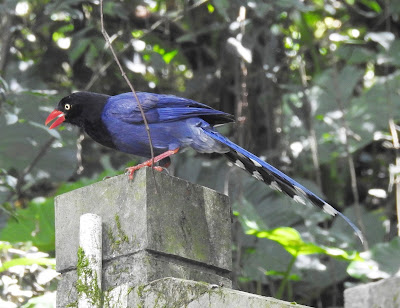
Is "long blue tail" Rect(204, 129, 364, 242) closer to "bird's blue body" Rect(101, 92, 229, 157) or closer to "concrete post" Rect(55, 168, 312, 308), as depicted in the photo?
"bird's blue body" Rect(101, 92, 229, 157)

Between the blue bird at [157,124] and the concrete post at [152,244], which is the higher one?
the blue bird at [157,124]

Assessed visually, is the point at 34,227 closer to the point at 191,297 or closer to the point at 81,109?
the point at 81,109

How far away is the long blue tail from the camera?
3941 mm

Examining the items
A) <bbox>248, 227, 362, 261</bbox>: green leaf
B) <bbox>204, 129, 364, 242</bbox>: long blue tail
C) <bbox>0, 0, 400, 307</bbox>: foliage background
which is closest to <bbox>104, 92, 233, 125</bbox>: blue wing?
<bbox>204, 129, 364, 242</bbox>: long blue tail

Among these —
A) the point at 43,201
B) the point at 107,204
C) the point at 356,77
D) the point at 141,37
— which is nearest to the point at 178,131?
the point at 107,204

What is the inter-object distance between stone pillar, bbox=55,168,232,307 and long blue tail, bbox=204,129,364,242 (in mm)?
570

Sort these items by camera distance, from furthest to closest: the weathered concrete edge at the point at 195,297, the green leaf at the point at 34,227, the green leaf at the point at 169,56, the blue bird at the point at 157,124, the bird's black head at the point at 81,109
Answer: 1. the green leaf at the point at 169,56
2. the green leaf at the point at 34,227
3. the bird's black head at the point at 81,109
4. the blue bird at the point at 157,124
5. the weathered concrete edge at the point at 195,297

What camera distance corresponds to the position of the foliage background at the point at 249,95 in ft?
24.0

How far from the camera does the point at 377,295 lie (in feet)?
13.1

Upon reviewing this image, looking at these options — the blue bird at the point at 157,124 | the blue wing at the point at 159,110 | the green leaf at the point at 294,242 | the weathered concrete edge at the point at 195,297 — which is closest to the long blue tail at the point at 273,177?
the blue bird at the point at 157,124

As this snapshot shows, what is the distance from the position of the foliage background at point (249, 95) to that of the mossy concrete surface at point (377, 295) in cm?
256

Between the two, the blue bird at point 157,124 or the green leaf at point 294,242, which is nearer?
the blue bird at point 157,124

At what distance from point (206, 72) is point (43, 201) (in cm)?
242

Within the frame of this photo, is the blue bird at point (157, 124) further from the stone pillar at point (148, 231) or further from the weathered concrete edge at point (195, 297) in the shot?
the weathered concrete edge at point (195, 297)
